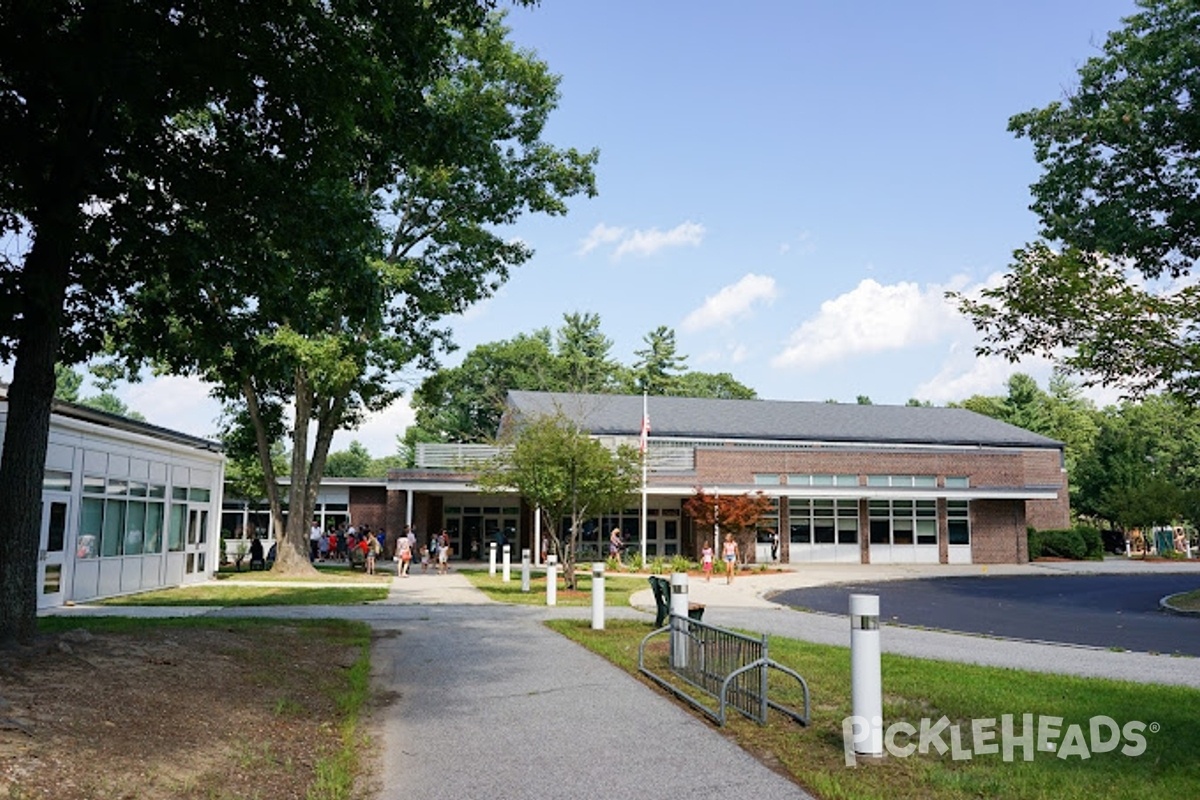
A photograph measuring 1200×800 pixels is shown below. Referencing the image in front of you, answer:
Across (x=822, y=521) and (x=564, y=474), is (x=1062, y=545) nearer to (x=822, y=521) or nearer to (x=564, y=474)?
(x=822, y=521)

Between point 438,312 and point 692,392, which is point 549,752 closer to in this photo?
point 438,312

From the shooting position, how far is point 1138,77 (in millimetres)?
24281

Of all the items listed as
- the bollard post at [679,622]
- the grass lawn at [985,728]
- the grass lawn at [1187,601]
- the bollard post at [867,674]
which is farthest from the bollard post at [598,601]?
the grass lawn at [1187,601]

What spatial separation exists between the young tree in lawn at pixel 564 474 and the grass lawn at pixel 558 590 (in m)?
1.13

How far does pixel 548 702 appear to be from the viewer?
28.1ft

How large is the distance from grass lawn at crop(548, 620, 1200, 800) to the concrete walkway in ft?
1.46

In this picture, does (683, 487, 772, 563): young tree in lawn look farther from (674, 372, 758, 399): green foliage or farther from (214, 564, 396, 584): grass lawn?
(674, 372, 758, 399): green foliage

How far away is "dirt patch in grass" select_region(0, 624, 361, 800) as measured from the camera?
5574mm

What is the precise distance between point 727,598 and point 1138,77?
16678mm

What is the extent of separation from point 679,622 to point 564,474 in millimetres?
14392

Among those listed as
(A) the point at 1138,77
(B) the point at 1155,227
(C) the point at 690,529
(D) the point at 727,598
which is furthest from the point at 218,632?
(C) the point at 690,529

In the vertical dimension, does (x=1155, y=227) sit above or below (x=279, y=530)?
above

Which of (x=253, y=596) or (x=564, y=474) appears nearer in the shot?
(x=253, y=596)

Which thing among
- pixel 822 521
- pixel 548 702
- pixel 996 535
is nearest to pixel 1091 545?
pixel 996 535
